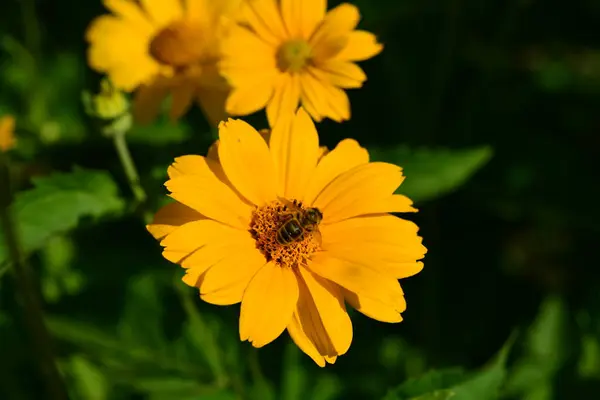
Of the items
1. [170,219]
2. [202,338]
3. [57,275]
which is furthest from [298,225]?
[57,275]

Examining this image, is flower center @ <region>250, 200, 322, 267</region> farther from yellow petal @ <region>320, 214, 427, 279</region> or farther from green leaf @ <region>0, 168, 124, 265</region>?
green leaf @ <region>0, 168, 124, 265</region>

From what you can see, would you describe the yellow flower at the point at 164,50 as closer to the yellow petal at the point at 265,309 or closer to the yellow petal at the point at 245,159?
the yellow petal at the point at 245,159

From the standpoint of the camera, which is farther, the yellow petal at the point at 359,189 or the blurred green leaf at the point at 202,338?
the blurred green leaf at the point at 202,338

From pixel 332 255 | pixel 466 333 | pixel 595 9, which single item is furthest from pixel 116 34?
pixel 595 9

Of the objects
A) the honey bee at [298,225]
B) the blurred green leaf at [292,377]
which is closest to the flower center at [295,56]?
the honey bee at [298,225]

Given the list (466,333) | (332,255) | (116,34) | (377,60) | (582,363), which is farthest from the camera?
(377,60)

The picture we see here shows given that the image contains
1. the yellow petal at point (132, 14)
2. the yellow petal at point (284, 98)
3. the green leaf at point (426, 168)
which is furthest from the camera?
the yellow petal at point (132, 14)

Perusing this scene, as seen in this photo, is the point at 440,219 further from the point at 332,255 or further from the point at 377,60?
the point at 332,255
